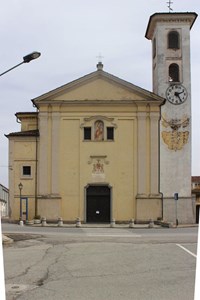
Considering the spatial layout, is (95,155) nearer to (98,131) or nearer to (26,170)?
(98,131)

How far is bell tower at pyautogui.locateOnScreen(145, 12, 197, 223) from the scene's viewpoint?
4019 centimetres

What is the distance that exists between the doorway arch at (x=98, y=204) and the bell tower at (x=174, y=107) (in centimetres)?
434

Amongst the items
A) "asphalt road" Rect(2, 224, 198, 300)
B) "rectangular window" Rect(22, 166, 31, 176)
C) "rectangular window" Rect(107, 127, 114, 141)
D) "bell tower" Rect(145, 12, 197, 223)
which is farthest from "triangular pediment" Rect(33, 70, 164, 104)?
"asphalt road" Rect(2, 224, 198, 300)

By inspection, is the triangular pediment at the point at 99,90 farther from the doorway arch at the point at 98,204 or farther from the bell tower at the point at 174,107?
the doorway arch at the point at 98,204

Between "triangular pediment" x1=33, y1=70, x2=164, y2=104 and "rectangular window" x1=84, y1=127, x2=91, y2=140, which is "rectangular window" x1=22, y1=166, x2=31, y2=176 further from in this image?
"triangular pediment" x1=33, y1=70, x2=164, y2=104

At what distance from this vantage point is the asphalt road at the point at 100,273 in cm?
916

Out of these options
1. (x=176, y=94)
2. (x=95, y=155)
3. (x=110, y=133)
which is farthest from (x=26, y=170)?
(x=176, y=94)

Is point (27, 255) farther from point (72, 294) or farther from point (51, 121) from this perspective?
point (51, 121)

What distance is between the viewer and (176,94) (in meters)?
41.3

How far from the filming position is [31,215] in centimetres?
4003

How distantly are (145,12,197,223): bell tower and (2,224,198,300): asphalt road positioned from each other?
73.6 feet

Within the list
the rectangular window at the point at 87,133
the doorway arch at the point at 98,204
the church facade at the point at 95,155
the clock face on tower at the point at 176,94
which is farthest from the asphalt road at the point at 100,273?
the clock face on tower at the point at 176,94

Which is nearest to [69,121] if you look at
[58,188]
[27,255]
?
[58,188]

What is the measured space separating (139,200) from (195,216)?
4502 mm
